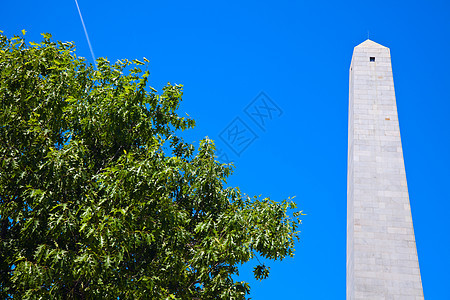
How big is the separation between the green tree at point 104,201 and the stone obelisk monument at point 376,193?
916 centimetres

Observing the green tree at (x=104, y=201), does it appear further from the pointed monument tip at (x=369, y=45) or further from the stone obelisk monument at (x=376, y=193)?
the pointed monument tip at (x=369, y=45)

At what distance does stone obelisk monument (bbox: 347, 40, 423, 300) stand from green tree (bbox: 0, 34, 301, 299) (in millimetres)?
9156

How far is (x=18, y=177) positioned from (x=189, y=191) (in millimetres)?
6122

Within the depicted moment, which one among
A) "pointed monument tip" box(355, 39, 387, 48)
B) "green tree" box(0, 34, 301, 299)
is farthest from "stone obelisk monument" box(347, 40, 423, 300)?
"green tree" box(0, 34, 301, 299)

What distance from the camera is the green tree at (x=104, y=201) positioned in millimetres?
13867

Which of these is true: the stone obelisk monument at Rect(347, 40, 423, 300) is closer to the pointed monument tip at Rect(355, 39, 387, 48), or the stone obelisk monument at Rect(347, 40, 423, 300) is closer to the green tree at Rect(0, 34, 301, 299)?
the pointed monument tip at Rect(355, 39, 387, 48)

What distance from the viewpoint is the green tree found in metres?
13.9

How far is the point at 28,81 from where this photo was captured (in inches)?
611

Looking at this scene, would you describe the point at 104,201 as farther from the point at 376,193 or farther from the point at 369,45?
the point at 369,45

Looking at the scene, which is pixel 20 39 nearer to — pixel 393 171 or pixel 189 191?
pixel 189 191

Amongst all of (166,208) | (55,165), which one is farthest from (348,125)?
(55,165)

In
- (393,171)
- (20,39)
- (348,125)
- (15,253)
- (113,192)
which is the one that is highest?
(348,125)

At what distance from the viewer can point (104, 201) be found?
14.6 meters

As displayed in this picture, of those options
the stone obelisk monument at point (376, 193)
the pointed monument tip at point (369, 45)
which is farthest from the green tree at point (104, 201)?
the pointed monument tip at point (369, 45)
